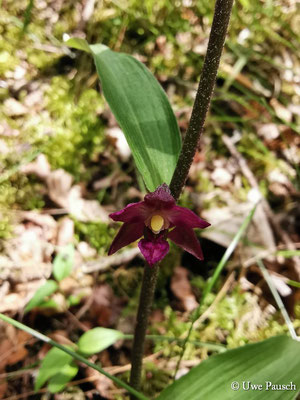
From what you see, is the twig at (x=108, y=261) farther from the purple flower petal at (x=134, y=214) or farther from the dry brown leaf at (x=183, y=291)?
the purple flower petal at (x=134, y=214)

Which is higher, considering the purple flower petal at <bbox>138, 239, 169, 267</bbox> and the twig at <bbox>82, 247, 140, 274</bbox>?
the purple flower petal at <bbox>138, 239, 169, 267</bbox>

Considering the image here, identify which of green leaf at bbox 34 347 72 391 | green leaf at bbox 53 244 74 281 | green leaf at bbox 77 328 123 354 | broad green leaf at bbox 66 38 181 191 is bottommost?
green leaf at bbox 34 347 72 391

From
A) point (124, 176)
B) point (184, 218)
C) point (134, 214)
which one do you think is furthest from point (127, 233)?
point (124, 176)

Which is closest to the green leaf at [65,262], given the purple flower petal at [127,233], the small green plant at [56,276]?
the small green plant at [56,276]

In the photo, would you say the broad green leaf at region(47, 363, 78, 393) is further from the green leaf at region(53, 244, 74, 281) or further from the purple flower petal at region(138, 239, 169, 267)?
the purple flower petal at region(138, 239, 169, 267)

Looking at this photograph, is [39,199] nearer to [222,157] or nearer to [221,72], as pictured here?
[222,157]

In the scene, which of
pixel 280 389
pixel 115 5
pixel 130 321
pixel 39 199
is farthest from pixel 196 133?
pixel 115 5

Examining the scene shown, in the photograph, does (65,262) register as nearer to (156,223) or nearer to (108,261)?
(108,261)

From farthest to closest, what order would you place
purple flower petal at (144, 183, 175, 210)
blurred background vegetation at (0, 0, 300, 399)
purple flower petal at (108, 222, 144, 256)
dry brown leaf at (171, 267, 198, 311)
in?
dry brown leaf at (171, 267, 198, 311) → blurred background vegetation at (0, 0, 300, 399) → purple flower petal at (108, 222, 144, 256) → purple flower petal at (144, 183, 175, 210)

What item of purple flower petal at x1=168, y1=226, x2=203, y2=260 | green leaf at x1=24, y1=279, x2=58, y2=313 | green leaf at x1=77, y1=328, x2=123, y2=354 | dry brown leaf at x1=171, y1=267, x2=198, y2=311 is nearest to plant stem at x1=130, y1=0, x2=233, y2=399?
purple flower petal at x1=168, y1=226, x2=203, y2=260
